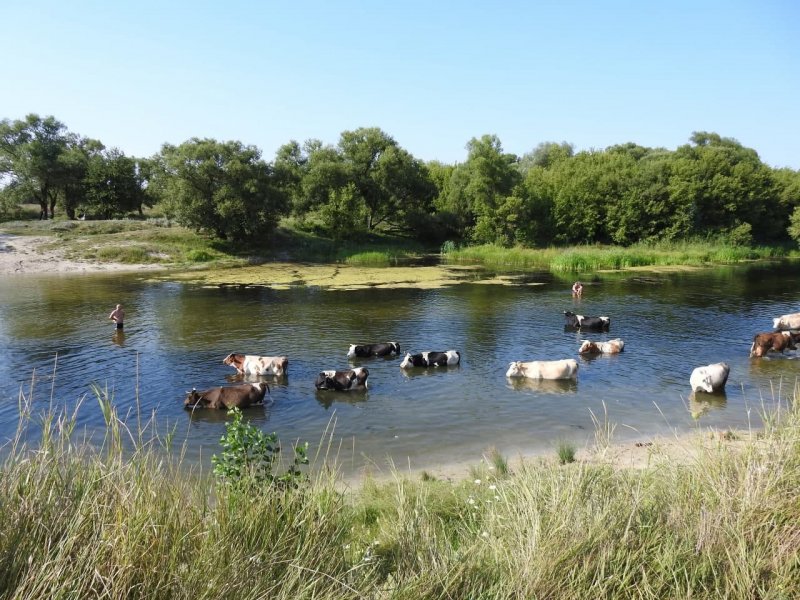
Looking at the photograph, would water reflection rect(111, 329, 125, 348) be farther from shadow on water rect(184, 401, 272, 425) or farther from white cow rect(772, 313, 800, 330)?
white cow rect(772, 313, 800, 330)

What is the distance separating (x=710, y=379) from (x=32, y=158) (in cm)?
7213

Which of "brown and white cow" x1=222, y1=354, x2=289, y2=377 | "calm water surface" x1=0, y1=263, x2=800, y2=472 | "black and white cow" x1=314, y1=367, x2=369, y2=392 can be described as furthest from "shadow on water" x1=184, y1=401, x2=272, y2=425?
"brown and white cow" x1=222, y1=354, x2=289, y2=377

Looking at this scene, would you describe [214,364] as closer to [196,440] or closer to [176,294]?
[196,440]

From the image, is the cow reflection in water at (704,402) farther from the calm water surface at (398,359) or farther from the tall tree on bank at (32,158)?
the tall tree on bank at (32,158)

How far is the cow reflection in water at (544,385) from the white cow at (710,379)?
329 centimetres

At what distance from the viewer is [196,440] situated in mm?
12234

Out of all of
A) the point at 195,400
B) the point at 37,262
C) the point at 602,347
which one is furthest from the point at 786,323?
→ the point at 37,262

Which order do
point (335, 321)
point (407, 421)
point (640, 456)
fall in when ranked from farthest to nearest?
point (335, 321)
point (407, 421)
point (640, 456)

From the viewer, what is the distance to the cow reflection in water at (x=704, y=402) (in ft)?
45.6

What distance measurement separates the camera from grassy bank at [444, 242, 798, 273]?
1933 inches

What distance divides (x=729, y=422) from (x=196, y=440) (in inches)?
499

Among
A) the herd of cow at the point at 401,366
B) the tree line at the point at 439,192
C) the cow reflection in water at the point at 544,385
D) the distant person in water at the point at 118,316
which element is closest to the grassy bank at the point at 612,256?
the tree line at the point at 439,192

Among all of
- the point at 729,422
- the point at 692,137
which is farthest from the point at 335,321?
the point at 692,137

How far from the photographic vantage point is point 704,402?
47.9 feet
